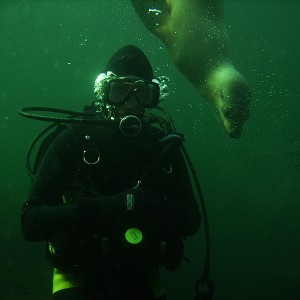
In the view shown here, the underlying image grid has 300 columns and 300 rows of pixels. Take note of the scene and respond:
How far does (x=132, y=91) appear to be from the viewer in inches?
106

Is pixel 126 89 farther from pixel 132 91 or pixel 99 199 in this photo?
pixel 99 199

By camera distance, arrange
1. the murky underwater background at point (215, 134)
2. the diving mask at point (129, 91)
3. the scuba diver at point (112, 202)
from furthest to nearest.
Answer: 1. the murky underwater background at point (215, 134)
2. the diving mask at point (129, 91)
3. the scuba diver at point (112, 202)

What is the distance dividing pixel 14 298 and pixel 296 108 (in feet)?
132

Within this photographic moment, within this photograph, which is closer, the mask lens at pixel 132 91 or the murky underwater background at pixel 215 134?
the mask lens at pixel 132 91

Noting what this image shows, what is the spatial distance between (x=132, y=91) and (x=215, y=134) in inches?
1427

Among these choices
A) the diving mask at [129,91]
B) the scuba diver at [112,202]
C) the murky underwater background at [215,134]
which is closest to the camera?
the scuba diver at [112,202]

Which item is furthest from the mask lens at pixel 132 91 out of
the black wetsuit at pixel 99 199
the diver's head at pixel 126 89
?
the black wetsuit at pixel 99 199

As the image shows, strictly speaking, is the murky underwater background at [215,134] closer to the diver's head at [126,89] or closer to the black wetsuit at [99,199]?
the diver's head at [126,89]

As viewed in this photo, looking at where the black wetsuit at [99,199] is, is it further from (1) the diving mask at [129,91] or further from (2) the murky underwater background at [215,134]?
(2) the murky underwater background at [215,134]

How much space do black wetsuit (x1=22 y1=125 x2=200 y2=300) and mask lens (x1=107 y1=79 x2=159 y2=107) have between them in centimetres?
25

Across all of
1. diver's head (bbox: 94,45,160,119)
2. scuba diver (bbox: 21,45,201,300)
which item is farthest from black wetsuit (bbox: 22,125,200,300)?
diver's head (bbox: 94,45,160,119)

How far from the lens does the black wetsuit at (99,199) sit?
6.67 feet

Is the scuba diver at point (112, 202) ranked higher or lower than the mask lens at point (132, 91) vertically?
lower

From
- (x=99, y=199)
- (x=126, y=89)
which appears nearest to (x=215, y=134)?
(x=126, y=89)
